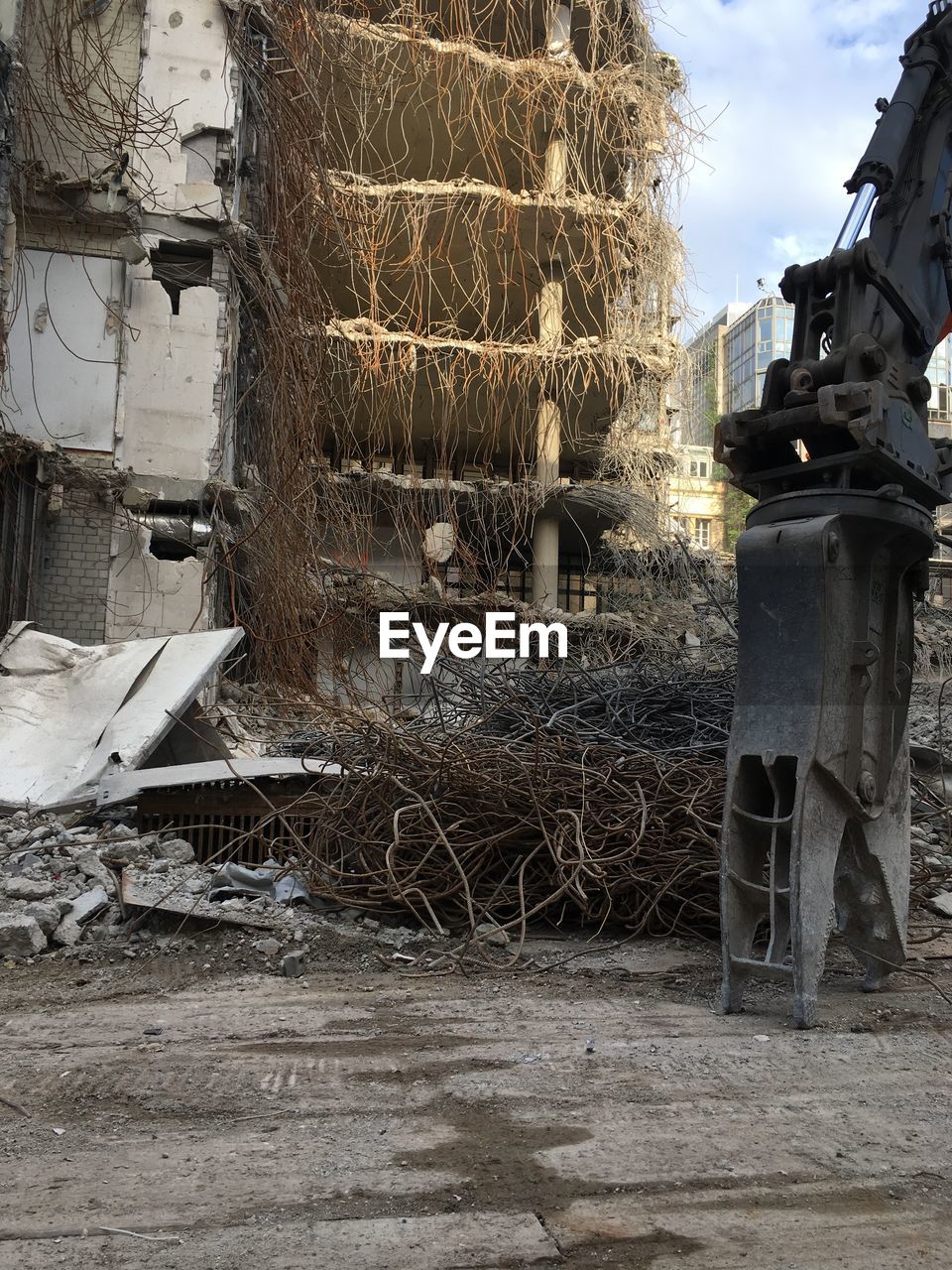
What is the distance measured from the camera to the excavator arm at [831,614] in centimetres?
362

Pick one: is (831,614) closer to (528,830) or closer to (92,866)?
(528,830)

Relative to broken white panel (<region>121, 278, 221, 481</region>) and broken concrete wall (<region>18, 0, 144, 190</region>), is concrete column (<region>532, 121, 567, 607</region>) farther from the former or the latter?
broken concrete wall (<region>18, 0, 144, 190</region>)

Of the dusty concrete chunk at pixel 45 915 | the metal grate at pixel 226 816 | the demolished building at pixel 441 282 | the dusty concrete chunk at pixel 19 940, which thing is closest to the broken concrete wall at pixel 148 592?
the demolished building at pixel 441 282

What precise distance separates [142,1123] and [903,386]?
3810 millimetres

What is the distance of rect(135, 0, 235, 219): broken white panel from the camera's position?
12609 millimetres

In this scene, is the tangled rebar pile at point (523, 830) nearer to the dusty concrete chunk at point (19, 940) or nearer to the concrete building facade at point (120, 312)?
the dusty concrete chunk at point (19, 940)

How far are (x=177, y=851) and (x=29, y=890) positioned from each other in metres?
0.82

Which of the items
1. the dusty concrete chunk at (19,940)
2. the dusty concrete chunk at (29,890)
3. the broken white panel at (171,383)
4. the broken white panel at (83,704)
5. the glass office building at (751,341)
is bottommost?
the dusty concrete chunk at (19,940)

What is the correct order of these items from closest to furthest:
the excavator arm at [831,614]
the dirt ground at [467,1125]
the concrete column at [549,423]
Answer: the dirt ground at [467,1125]
the excavator arm at [831,614]
the concrete column at [549,423]

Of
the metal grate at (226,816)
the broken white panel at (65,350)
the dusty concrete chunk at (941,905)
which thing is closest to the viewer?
the dusty concrete chunk at (941,905)

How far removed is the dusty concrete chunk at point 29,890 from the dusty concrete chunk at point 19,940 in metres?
0.44

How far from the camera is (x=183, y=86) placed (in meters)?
12.8

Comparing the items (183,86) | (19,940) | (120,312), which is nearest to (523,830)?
(19,940)

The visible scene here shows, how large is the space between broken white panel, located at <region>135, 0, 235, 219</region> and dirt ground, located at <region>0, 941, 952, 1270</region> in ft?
36.8
